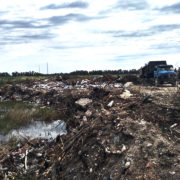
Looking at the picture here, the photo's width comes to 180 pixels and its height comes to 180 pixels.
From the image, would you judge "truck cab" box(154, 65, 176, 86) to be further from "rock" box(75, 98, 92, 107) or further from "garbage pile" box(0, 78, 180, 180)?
"garbage pile" box(0, 78, 180, 180)

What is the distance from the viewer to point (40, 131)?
9.26 metres

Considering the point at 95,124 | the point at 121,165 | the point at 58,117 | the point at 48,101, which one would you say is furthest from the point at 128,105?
the point at 48,101

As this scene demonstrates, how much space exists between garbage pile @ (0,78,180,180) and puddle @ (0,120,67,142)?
85 centimetres

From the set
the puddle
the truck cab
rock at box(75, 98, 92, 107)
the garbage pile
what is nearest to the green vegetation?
the puddle

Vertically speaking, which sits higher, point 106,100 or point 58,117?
point 106,100

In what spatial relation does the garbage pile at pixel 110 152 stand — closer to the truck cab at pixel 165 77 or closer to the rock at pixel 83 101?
the rock at pixel 83 101

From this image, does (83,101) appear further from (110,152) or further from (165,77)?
(165,77)

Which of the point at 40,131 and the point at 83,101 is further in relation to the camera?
the point at 83,101

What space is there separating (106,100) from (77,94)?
265 cm

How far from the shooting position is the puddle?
8430 mm

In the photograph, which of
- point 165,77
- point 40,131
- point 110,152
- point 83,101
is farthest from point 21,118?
point 165,77

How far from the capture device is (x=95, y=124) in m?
7.21

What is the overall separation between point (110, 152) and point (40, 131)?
424 centimetres

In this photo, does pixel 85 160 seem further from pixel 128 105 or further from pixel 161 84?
pixel 161 84
